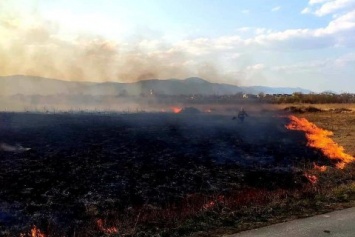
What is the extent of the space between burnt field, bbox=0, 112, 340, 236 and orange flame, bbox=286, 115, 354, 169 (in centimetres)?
109

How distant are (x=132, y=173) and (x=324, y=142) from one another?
22008 mm

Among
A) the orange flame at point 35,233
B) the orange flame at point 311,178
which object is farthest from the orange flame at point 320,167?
the orange flame at point 35,233

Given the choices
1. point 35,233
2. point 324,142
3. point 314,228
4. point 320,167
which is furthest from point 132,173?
point 324,142

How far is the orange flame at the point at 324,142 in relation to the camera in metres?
29.1

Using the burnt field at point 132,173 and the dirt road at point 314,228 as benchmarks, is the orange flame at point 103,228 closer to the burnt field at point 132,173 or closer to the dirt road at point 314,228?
the burnt field at point 132,173

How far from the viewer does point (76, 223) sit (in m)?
16.0

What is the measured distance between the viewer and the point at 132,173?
78.4ft

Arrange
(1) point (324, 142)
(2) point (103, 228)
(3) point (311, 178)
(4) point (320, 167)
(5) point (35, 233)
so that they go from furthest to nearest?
1. (1) point (324, 142)
2. (4) point (320, 167)
3. (3) point (311, 178)
4. (5) point (35, 233)
5. (2) point (103, 228)

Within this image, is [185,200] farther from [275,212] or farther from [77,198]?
[275,212]

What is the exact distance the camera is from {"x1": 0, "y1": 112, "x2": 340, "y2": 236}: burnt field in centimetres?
1588

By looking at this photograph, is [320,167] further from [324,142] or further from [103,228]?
[103,228]

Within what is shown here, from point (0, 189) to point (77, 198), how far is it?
465 centimetres

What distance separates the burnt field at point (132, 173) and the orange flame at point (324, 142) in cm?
109

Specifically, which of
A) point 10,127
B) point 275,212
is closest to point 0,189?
point 275,212
